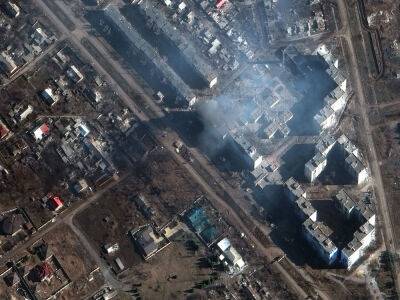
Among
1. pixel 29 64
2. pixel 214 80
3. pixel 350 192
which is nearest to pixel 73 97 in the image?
pixel 29 64

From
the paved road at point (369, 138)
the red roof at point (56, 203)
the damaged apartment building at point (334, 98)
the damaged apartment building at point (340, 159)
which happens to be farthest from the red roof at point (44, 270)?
the paved road at point (369, 138)

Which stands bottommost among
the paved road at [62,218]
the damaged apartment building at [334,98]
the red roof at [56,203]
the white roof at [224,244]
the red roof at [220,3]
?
the white roof at [224,244]

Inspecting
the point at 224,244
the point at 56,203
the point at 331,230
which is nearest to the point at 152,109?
the point at 56,203

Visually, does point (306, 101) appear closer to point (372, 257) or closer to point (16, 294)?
point (372, 257)

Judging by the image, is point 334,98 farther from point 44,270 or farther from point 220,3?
point 44,270

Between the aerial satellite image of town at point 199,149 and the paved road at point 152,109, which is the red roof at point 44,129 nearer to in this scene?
the aerial satellite image of town at point 199,149

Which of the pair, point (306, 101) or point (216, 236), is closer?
point (216, 236)
